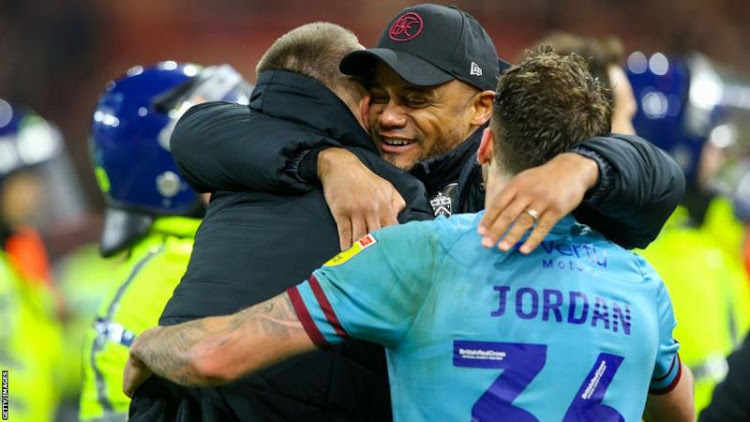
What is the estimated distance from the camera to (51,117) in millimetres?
11906

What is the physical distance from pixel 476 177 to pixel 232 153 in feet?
2.05

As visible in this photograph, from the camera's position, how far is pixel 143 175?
4613mm

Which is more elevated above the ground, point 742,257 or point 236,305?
point 236,305

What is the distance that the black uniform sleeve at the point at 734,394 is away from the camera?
12.2 feet

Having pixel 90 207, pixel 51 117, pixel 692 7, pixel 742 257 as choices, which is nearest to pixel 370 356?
pixel 742 257

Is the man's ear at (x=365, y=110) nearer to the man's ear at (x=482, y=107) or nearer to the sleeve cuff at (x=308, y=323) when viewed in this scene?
the man's ear at (x=482, y=107)

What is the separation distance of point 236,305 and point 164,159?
5.67 ft

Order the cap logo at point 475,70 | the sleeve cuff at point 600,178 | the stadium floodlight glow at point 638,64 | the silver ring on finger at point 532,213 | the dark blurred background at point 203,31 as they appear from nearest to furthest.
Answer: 1. the silver ring on finger at point 532,213
2. the sleeve cuff at point 600,178
3. the cap logo at point 475,70
4. the stadium floodlight glow at point 638,64
5. the dark blurred background at point 203,31

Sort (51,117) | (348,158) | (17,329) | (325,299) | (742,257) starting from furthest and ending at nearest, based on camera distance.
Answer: (51,117), (742,257), (17,329), (348,158), (325,299)

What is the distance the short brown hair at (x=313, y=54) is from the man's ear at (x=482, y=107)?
425 mm

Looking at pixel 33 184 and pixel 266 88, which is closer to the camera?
pixel 266 88

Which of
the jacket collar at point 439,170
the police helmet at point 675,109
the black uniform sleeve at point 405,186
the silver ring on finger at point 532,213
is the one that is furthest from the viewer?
the police helmet at point 675,109

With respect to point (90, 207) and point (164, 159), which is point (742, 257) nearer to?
point (164, 159)

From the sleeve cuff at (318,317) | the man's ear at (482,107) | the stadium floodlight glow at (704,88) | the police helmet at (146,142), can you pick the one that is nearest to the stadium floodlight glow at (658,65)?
the stadium floodlight glow at (704,88)
